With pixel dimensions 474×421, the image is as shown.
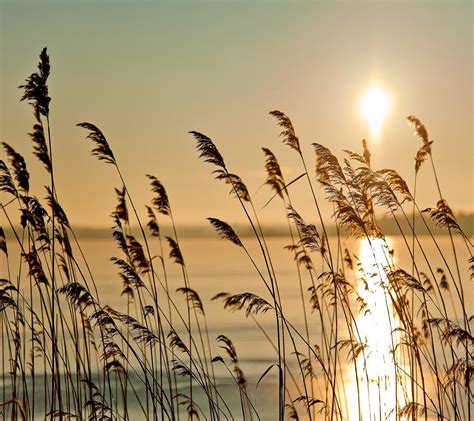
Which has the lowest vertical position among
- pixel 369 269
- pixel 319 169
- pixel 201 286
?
pixel 369 269

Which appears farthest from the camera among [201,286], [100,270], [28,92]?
[100,270]

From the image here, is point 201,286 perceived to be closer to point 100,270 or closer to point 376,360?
point 100,270

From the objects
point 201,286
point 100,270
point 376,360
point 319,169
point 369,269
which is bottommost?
point 376,360

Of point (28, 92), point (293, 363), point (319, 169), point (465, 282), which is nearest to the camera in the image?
point (28, 92)

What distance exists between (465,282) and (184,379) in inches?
418

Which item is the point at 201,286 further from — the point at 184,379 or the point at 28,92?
the point at 28,92

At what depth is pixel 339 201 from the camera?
5387 millimetres

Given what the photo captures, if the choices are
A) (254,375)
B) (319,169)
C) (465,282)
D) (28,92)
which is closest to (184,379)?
(254,375)

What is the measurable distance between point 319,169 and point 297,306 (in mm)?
15336

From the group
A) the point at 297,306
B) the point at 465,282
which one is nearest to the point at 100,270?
the point at 297,306

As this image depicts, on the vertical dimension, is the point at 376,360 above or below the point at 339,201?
below

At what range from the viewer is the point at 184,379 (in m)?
11.9

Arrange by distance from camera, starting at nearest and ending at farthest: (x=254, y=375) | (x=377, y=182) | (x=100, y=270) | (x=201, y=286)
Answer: (x=377, y=182) → (x=254, y=375) → (x=201, y=286) → (x=100, y=270)

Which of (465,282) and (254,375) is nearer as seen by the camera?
(254,375)
